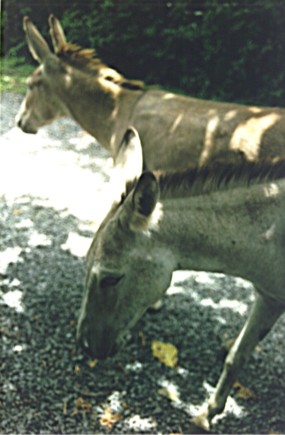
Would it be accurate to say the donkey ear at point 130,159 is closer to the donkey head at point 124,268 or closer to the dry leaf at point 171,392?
the donkey head at point 124,268

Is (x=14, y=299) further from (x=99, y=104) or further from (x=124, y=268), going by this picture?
(x=124, y=268)

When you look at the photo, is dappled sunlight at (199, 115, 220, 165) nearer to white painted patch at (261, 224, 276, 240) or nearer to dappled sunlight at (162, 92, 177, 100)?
dappled sunlight at (162, 92, 177, 100)

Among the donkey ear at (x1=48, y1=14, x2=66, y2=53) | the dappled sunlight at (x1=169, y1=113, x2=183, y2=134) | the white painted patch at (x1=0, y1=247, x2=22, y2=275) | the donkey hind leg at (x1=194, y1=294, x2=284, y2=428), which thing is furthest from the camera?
the white painted patch at (x1=0, y1=247, x2=22, y2=275)

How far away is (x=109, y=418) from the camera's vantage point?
9.05 feet

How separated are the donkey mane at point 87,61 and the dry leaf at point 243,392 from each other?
1797 mm

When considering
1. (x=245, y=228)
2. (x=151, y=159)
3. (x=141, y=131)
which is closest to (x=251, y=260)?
(x=245, y=228)

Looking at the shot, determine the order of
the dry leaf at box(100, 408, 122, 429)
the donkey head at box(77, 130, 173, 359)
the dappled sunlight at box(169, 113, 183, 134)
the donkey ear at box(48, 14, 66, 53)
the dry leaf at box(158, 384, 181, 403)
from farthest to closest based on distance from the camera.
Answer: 1. the donkey ear at box(48, 14, 66, 53)
2. the dappled sunlight at box(169, 113, 183, 134)
3. the dry leaf at box(158, 384, 181, 403)
4. the dry leaf at box(100, 408, 122, 429)
5. the donkey head at box(77, 130, 173, 359)

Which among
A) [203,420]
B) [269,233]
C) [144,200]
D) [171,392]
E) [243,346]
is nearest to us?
[144,200]

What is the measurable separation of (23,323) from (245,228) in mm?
1654

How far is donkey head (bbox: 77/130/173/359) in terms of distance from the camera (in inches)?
81.0

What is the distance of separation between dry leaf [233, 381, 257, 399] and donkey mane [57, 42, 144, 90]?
1.80 m

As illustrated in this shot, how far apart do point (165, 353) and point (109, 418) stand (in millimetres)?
528

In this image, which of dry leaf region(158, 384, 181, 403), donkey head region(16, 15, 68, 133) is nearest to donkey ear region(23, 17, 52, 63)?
donkey head region(16, 15, 68, 133)

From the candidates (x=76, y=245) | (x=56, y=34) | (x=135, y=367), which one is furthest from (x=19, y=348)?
(x=56, y=34)
